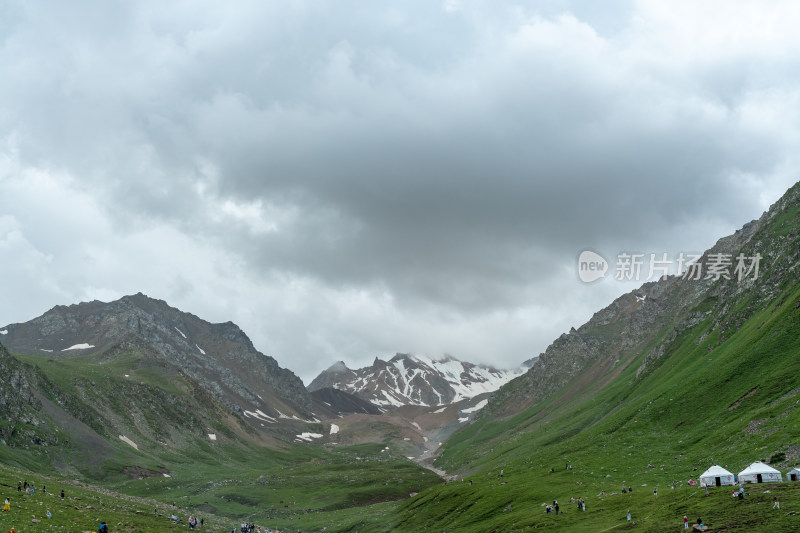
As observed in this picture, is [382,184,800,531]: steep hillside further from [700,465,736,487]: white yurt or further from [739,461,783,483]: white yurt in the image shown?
[739,461,783,483]: white yurt

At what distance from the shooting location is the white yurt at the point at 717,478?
222 feet

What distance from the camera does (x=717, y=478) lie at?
68.2 m

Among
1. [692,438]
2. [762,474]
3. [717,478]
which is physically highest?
[692,438]

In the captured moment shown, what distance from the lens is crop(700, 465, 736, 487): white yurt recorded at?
2670 inches

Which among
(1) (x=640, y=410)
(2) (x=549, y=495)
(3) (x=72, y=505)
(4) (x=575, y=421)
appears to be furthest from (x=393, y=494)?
(3) (x=72, y=505)

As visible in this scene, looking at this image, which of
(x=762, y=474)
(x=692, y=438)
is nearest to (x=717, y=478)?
(x=762, y=474)

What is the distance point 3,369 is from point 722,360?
214 m

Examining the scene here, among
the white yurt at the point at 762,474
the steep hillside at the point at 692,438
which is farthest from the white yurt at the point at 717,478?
the steep hillside at the point at 692,438

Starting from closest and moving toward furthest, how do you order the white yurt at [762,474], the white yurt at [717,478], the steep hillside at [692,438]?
the white yurt at [762,474]
the white yurt at [717,478]
the steep hillside at [692,438]

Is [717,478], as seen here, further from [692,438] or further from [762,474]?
[692,438]

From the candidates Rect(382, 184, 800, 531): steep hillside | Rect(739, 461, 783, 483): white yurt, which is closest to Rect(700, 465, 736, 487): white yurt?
Rect(739, 461, 783, 483): white yurt

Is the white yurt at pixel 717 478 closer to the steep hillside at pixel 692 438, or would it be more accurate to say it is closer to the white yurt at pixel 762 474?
the white yurt at pixel 762 474

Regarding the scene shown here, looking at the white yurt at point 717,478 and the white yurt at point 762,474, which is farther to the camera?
the white yurt at point 717,478

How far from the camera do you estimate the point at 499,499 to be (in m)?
104
